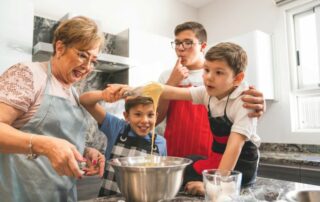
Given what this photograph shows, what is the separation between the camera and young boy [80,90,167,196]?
1257mm

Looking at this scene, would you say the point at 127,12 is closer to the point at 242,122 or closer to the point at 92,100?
the point at 92,100

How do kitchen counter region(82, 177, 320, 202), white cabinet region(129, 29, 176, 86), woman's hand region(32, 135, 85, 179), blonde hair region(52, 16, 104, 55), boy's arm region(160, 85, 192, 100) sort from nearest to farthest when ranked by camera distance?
woman's hand region(32, 135, 85, 179) < kitchen counter region(82, 177, 320, 202) < blonde hair region(52, 16, 104, 55) < boy's arm region(160, 85, 192, 100) < white cabinet region(129, 29, 176, 86)

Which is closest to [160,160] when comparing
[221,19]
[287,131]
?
[287,131]

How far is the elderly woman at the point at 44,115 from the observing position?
78 cm

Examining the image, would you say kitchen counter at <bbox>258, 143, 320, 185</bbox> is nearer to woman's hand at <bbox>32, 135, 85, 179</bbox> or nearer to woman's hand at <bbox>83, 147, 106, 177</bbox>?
woman's hand at <bbox>83, 147, 106, 177</bbox>

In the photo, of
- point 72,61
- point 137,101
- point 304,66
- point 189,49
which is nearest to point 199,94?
point 137,101

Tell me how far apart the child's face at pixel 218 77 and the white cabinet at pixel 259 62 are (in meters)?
1.70

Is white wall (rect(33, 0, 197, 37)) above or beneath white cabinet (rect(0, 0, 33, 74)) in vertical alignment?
above

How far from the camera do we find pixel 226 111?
3.32 feet

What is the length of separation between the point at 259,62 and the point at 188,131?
1.63 m

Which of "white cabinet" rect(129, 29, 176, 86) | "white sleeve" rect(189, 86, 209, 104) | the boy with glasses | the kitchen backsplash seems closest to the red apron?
the boy with glasses

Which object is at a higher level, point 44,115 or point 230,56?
point 230,56

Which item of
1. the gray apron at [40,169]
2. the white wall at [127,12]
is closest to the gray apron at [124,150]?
the gray apron at [40,169]

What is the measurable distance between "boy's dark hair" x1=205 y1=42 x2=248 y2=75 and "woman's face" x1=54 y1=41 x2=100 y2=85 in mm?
469
